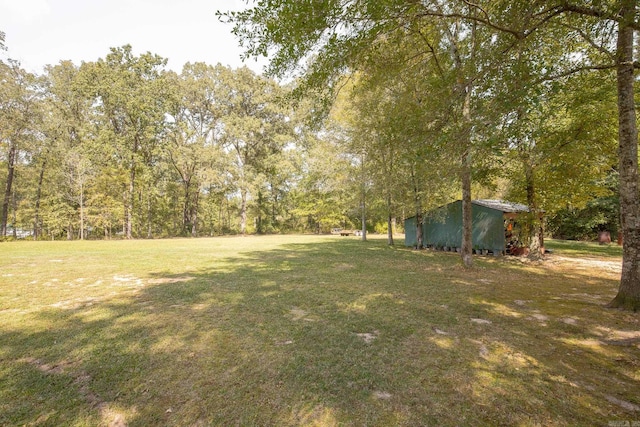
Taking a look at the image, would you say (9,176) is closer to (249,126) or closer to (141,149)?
(141,149)

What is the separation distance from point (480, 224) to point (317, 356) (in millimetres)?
13303

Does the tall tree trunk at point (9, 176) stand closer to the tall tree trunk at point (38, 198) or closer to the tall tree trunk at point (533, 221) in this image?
the tall tree trunk at point (38, 198)

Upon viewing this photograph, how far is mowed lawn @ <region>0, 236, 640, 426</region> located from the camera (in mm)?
2447

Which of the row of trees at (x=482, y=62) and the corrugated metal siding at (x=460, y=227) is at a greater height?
the row of trees at (x=482, y=62)

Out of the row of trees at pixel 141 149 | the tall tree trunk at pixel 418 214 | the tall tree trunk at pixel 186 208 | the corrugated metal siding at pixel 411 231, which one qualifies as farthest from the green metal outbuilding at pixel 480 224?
the tall tree trunk at pixel 186 208

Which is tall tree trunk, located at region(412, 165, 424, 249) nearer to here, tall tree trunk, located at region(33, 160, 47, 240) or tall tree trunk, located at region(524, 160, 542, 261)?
tall tree trunk, located at region(524, 160, 542, 261)

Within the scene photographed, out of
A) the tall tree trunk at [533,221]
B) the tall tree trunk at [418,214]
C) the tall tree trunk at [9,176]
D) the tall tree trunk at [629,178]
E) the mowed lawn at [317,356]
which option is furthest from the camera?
the tall tree trunk at [9,176]

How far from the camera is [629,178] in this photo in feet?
16.0

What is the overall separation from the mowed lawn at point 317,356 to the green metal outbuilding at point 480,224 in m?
6.67

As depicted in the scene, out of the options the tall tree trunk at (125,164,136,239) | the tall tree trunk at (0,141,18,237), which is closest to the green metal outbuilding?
the tall tree trunk at (125,164,136,239)

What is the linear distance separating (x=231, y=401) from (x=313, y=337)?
156 cm

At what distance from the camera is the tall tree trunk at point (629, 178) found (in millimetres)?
4840

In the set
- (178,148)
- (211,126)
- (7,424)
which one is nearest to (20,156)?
(178,148)

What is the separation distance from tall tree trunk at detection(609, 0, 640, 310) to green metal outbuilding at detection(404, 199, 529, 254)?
7879 millimetres
